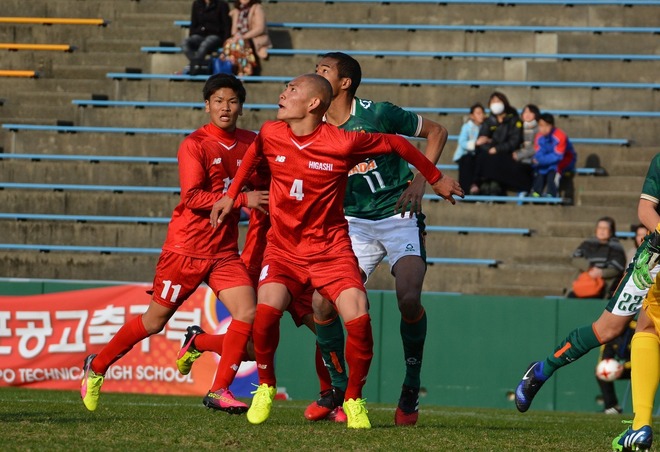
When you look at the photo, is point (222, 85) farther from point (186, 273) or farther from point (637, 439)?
point (637, 439)

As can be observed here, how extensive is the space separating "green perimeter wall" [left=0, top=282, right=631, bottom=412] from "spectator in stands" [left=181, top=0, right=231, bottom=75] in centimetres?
618

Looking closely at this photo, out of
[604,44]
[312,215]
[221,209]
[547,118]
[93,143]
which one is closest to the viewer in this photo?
[312,215]

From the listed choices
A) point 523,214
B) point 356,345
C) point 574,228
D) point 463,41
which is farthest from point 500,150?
point 356,345

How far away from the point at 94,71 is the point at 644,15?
28.9 feet

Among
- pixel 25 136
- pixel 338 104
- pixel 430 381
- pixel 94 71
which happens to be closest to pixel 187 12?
pixel 94 71

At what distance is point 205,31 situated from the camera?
19156 millimetres

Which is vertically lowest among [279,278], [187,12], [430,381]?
[430,381]

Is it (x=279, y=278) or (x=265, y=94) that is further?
(x=265, y=94)

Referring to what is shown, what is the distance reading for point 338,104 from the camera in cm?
862

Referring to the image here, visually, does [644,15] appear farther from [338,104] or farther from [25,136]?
[338,104]

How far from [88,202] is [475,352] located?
21.0ft

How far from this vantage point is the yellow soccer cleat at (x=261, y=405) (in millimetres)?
7660

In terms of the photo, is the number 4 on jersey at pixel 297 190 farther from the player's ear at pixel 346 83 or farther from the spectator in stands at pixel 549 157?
the spectator in stands at pixel 549 157

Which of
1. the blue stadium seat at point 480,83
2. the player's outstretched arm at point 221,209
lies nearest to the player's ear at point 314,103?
the player's outstretched arm at point 221,209
